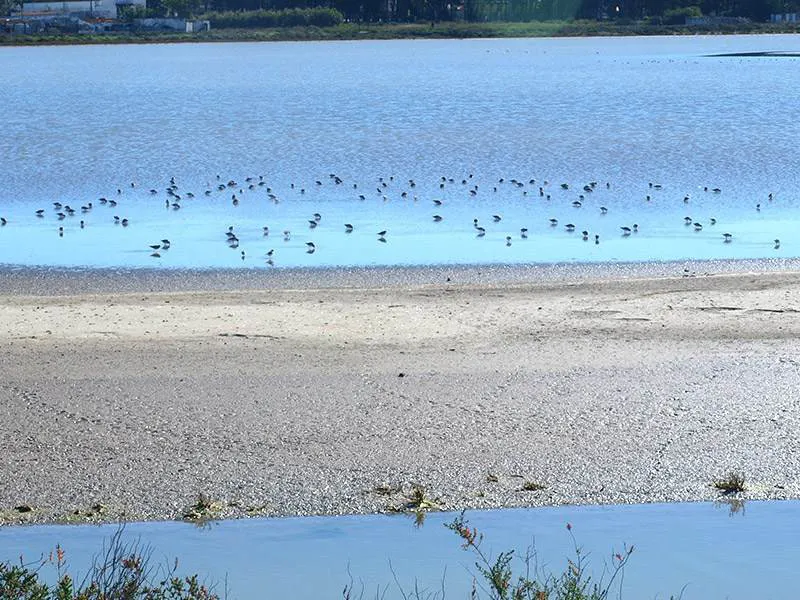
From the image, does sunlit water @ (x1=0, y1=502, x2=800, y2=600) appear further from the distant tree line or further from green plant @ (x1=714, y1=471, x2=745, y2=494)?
the distant tree line

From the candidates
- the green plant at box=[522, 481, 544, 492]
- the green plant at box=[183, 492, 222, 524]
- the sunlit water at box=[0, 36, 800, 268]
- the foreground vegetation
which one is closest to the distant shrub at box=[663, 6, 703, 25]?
the foreground vegetation

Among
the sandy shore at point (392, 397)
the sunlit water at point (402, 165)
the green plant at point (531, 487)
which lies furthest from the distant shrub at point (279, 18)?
the green plant at point (531, 487)

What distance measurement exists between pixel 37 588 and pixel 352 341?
7038 mm

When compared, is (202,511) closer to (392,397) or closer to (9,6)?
(392,397)

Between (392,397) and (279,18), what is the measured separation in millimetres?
147809

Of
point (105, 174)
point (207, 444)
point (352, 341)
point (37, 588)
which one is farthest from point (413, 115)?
point (37, 588)

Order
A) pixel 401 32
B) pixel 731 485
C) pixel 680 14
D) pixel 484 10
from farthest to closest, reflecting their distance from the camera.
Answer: pixel 484 10
pixel 680 14
pixel 401 32
pixel 731 485

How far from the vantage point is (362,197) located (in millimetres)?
24734

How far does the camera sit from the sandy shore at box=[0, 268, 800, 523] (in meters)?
8.93

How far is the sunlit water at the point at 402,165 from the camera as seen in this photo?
762 inches

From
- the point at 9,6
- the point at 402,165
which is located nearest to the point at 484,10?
the point at 9,6

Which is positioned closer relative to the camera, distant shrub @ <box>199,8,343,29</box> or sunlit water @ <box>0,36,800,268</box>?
sunlit water @ <box>0,36,800,268</box>

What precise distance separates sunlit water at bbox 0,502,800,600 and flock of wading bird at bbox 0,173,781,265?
34.7 feet

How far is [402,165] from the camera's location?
100ft
